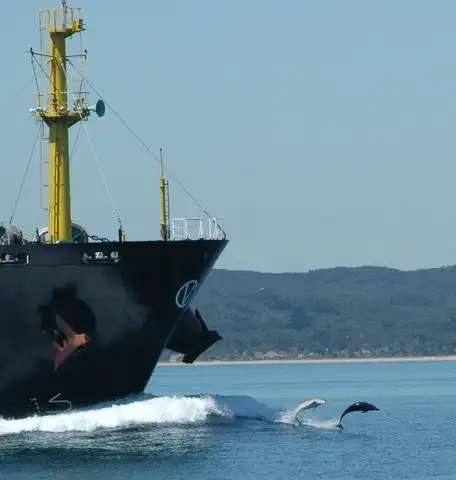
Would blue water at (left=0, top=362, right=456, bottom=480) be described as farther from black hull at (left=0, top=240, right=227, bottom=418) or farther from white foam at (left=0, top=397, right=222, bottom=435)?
black hull at (left=0, top=240, right=227, bottom=418)

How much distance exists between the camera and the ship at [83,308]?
5966cm

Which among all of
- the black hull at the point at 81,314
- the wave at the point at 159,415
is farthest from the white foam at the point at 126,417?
the black hull at the point at 81,314

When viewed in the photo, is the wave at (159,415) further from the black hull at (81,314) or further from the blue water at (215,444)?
the black hull at (81,314)

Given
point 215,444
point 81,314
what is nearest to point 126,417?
point 81,314

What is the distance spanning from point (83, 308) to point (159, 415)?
6.11m

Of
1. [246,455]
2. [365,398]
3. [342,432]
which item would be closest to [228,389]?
[365,398]

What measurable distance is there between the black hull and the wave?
22.9 inches

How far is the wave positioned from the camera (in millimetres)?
61062

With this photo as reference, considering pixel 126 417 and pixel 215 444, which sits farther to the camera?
pixel 126 417

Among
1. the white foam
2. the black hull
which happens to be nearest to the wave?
the white foam

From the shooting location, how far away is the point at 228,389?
13112 cm

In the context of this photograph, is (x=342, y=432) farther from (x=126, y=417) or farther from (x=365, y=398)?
(x=365, y=398)

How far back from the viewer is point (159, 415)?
63.5m

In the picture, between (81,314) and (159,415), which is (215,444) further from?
(81,314)
